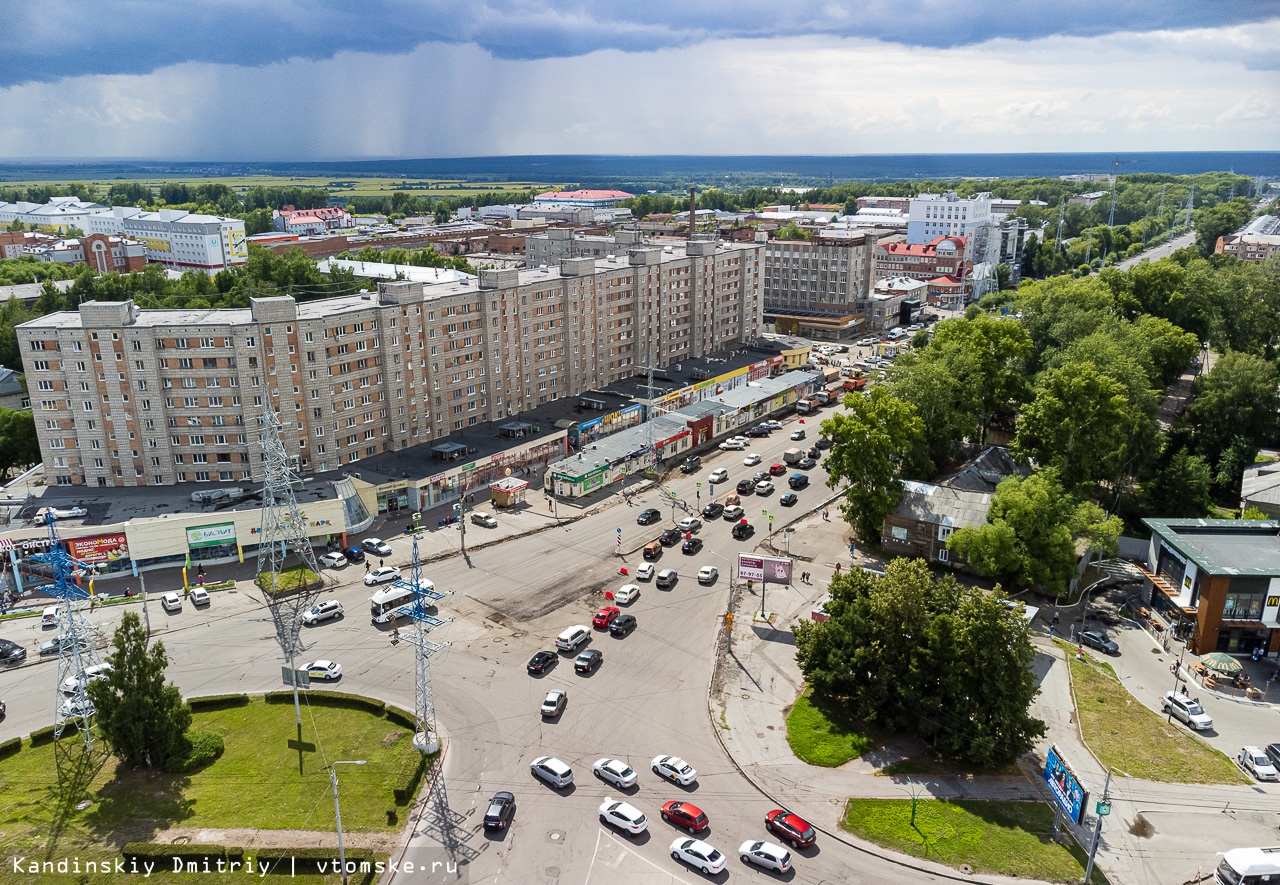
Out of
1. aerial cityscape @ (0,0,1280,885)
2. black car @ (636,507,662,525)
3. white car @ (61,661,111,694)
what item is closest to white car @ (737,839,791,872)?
aerial cityscape @ (0,0,1280,885)

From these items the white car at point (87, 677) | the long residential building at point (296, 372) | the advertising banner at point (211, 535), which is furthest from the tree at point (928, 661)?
the long residential building at point (296, 372)

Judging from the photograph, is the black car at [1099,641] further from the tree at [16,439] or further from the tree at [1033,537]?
the tree at [16,439]

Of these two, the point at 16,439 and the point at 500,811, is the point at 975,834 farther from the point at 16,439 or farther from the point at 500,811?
the point at 16,439

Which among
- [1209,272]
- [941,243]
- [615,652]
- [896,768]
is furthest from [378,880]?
[941,243]

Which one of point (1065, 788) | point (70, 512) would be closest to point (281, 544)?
point (70, 512)

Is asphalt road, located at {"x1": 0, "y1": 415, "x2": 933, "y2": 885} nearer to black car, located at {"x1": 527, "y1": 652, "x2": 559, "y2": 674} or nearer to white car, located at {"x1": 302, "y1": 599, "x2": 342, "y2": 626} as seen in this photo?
black car, located at {"x1": 527, "y1": 652, "x2": 559, "y2": 674}

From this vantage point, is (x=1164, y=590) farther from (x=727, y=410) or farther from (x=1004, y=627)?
(x=727, y=410)
